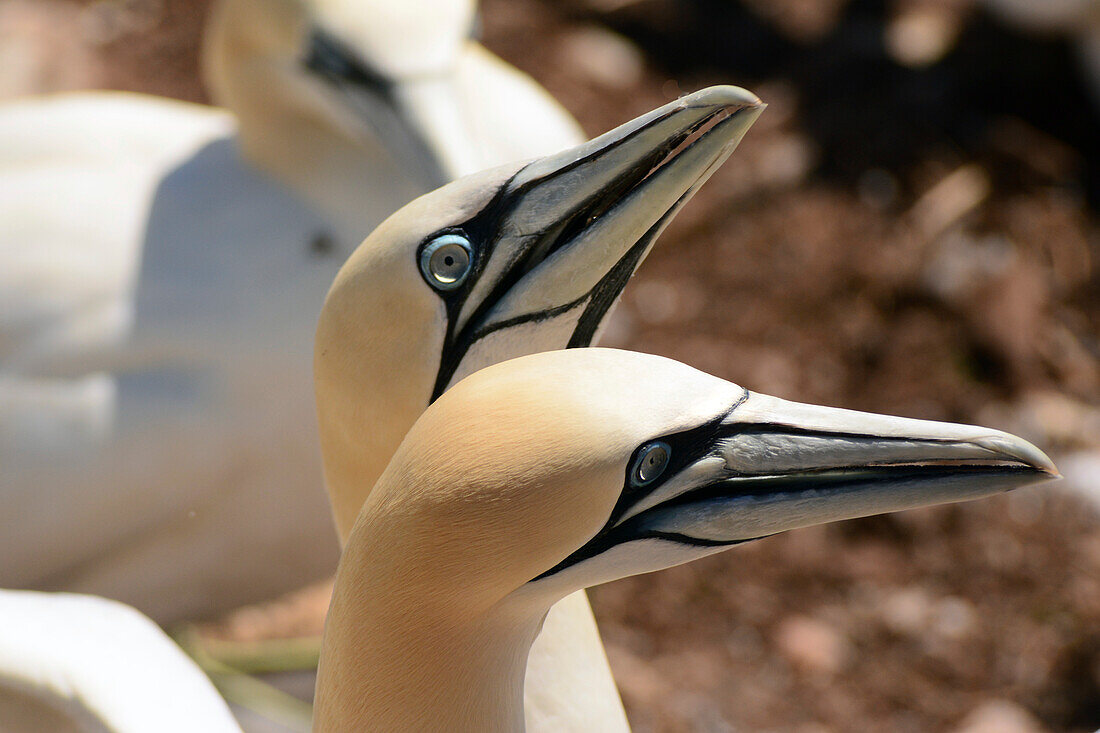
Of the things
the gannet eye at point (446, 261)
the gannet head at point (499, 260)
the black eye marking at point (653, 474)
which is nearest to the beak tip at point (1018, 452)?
the black eye marking at point (653, 474)

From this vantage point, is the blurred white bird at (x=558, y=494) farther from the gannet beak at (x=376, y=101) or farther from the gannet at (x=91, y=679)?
the gannet beak at (x=376, y=101)

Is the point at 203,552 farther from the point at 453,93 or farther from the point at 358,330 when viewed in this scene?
the point at 358,330

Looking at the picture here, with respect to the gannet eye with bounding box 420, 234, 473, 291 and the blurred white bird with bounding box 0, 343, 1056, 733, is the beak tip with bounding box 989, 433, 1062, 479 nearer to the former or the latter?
the blurred white bird with bounding box 0, 343, 1056, 733

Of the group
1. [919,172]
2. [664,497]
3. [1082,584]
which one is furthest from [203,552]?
[919,172]

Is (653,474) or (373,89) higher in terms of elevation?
Result: (653,474)

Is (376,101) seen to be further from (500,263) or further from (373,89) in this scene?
(500,263)

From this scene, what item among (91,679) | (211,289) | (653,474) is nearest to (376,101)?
(211,289)

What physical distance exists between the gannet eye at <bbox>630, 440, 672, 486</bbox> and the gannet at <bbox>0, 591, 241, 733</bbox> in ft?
3.27

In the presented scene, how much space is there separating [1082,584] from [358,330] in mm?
2944

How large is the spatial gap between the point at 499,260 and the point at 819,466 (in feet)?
2.20

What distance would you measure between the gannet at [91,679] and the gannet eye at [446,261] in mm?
863

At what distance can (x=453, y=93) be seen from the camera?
10.2ft

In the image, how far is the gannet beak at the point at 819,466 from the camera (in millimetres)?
1531

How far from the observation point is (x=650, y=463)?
1.53 meters
